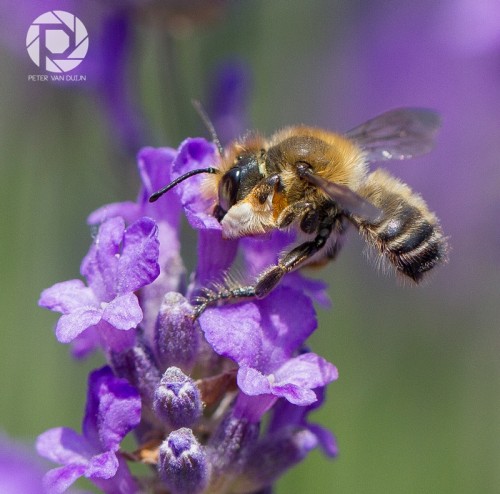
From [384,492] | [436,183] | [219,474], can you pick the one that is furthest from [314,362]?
[436,183]

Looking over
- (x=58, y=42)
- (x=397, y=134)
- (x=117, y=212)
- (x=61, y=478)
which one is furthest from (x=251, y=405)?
(x=58, y=42)

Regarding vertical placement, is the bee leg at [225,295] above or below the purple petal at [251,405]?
above

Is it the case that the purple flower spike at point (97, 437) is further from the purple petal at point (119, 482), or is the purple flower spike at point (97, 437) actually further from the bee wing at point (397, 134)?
the bee wing at point (397, 134)

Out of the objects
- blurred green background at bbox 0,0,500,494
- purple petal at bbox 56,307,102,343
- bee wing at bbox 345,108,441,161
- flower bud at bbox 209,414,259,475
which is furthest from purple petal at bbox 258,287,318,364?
blurred green background at bbox 0,0,500,494

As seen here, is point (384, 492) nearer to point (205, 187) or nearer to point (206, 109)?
point (206, 109)

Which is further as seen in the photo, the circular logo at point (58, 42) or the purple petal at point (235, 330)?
the circular logo at point (58, 42)

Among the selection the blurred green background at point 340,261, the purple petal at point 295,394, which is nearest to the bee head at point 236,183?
the purple petal at point 295,394
